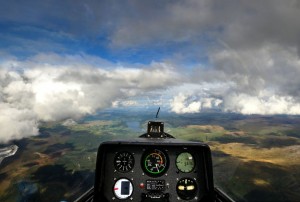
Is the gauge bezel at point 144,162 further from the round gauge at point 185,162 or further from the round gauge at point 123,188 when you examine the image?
the round gauge at point 123,188

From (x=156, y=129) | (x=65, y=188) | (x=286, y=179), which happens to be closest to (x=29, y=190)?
(x=65, y=188)

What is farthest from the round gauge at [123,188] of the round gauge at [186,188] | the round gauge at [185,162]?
the round gauge at [185,162]

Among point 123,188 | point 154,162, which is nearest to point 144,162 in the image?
point 154,162

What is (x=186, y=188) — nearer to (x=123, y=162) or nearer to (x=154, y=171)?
(x=154, y=171)

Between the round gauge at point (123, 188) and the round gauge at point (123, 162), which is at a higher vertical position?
the round gauge at point (123, 162)

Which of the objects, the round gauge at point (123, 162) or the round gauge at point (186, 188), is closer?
the round gauge at point (186, 188)
